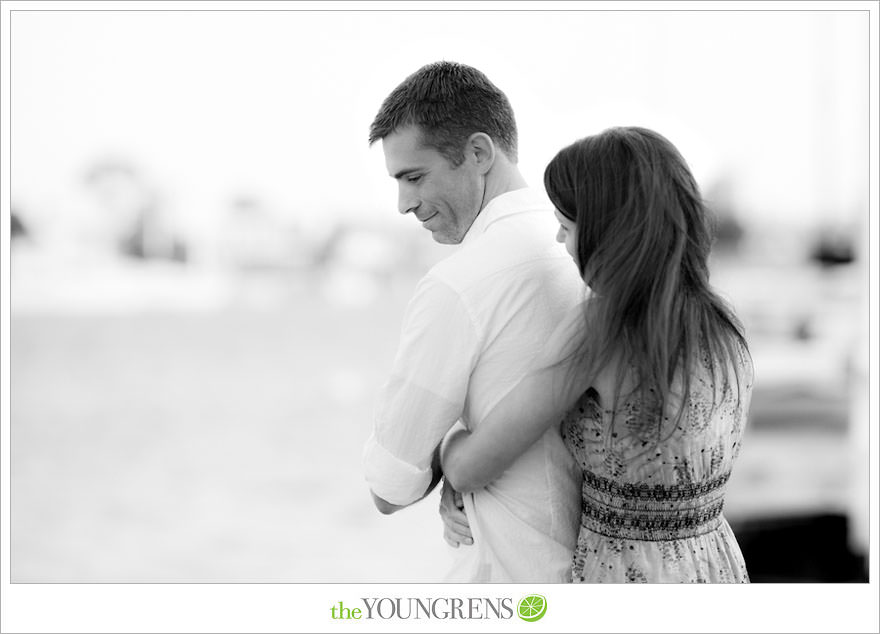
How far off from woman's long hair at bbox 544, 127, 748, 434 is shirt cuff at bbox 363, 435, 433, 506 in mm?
388

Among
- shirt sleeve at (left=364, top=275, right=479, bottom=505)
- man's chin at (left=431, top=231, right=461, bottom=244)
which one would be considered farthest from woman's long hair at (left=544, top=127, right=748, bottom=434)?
man's chin at (left=431, top=231, right=461, bottom=244)

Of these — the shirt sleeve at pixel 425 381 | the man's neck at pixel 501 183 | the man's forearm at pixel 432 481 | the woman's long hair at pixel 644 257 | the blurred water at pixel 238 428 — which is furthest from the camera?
the blurred water at pixel 238 428

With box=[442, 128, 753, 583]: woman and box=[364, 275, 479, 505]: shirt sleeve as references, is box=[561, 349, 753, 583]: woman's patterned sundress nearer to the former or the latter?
box=[442, 128, 753, 583]: woman

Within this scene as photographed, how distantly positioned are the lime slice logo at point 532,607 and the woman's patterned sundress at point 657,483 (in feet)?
0.38

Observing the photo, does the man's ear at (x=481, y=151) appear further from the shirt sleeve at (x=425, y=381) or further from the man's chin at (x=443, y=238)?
the shirt sleeve at (x=425, y=381)

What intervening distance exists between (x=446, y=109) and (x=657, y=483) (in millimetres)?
786

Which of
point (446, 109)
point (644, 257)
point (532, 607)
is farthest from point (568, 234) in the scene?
point (532, 607)

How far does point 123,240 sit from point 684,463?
3849 cm

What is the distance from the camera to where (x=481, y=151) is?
1.77 metres

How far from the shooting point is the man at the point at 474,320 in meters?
1.57

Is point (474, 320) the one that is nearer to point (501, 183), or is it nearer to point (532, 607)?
point (501, 183)

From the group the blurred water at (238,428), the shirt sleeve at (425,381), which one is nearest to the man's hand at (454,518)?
the shirt sleeve at (425,381)

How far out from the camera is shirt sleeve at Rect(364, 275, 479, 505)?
156cm

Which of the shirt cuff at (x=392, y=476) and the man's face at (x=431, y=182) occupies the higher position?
the man's face at (x=431, y=182)
